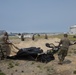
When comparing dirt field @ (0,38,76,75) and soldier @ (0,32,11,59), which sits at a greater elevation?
soldier @ (0,32,11,59)

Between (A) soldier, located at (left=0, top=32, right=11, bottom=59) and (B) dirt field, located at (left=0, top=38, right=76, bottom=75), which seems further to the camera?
(A) soldier, located at (left=0, top=32, right=11, bottom=59)

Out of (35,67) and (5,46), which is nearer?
(35,67)

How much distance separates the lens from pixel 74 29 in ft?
454

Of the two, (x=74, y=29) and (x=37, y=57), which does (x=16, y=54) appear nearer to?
(x=37, y=57)

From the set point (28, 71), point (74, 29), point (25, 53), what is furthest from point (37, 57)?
point (74, 29)

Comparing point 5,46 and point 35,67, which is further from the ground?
point 5,46

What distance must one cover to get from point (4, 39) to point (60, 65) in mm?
5417

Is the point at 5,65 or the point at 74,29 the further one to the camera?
the point at 74,29

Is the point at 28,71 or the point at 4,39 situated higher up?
the point at 4,39

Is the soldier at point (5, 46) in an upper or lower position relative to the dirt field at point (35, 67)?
upper

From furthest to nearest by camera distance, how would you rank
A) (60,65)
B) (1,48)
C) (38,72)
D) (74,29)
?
(74,29) → (1,48) → (60,65) → (38,72)

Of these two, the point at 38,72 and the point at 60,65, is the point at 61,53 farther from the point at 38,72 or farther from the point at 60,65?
the point at 38,72

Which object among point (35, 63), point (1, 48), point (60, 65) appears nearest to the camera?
point (60, 65)

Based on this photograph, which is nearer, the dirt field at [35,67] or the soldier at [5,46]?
the dirt field at [35,67]
